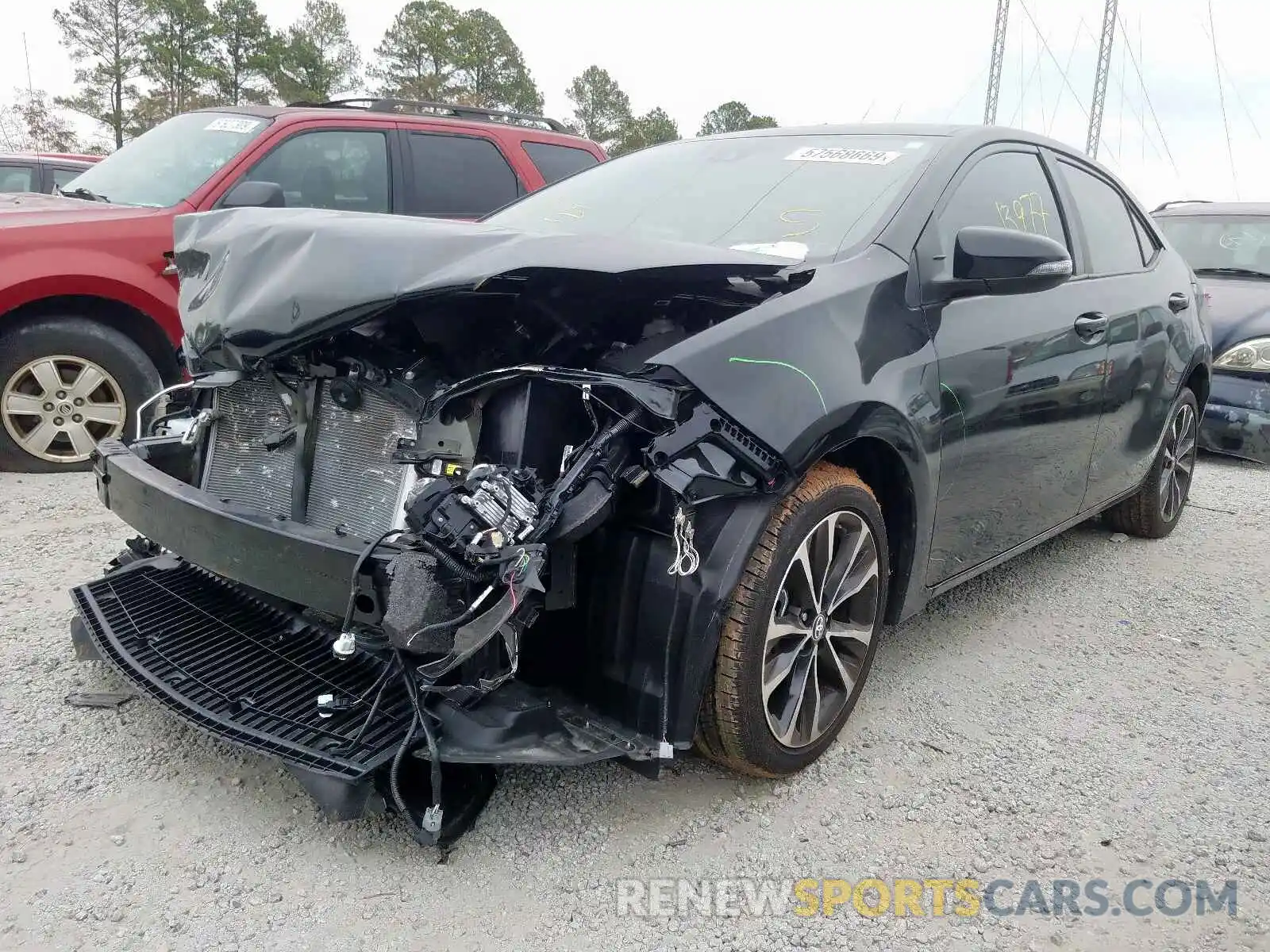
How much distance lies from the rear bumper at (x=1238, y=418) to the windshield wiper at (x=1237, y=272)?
4.34ft

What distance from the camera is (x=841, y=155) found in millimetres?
3145

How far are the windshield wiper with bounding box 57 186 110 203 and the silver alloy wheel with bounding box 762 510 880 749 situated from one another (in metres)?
4.66

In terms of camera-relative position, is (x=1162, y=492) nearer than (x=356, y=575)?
No

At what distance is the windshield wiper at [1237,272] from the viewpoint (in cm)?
746

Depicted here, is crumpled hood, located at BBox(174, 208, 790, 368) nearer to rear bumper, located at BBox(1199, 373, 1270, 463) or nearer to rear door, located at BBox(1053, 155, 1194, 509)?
rear door, located at BBox(1053, 155, 1194, 509)

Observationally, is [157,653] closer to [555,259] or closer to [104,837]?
[104,837]

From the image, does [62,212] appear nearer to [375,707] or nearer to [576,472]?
[375,707]

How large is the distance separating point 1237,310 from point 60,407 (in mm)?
7610

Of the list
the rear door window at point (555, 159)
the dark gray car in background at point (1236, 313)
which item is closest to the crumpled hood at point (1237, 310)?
the dark gray car in background at point (1236, 313)

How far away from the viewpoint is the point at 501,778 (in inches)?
97.1

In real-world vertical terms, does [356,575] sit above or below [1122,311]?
below

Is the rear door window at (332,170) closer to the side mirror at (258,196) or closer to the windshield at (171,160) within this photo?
the windshield at (171,160)

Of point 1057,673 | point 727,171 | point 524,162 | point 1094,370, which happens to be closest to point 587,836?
point 1057,673

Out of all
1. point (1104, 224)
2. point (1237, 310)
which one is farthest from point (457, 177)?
point (1237, 310)
